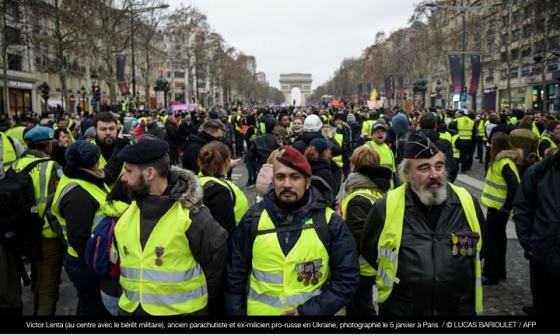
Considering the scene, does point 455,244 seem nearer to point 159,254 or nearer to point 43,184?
point 159,254

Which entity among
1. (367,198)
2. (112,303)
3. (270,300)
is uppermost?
(367,198)

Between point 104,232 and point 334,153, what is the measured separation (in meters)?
4.89

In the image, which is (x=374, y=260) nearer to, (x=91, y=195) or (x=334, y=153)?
(x=91, y=195)

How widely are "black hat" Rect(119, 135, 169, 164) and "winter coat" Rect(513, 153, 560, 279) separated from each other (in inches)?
110

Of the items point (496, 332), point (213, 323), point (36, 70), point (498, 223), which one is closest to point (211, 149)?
point (213, 323)

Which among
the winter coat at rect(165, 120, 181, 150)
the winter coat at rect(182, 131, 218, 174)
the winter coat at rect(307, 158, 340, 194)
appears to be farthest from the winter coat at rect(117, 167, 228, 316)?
the winter coat at rect(165, 120, 181, 150)

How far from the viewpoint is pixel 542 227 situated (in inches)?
138

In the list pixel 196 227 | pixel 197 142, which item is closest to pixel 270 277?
pixel 196 227

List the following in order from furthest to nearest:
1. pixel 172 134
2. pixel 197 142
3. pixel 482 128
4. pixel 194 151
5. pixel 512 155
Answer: pixel 482 128 < pixel 172 134 < pixel 197 142 < pixel 194 151 < pixel 512 155

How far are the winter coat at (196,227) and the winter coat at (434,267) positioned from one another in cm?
111

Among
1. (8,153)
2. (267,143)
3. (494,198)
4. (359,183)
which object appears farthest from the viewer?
(267,143)

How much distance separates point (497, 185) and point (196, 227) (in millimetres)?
3950

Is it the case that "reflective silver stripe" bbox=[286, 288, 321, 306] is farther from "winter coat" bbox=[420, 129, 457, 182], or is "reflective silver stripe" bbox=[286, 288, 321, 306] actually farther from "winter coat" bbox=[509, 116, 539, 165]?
"winter coat" bbox=[509, 116, 539, 165]

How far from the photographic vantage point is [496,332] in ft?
8.91
